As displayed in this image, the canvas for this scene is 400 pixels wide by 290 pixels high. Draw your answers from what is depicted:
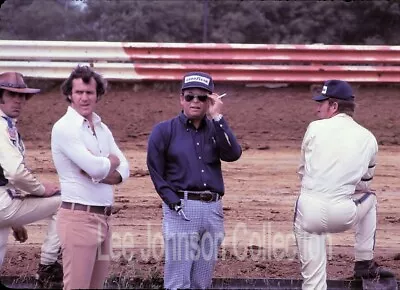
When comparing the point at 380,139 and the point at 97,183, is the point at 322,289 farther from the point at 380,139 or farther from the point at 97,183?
the point at 380,139

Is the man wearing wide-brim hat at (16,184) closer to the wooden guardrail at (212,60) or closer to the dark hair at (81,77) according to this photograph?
the dark hair at (81,77)

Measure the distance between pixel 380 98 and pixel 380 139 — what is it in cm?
163

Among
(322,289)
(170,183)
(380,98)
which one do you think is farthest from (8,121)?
(380,98)

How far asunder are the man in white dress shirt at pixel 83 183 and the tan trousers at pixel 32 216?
128 centimetres

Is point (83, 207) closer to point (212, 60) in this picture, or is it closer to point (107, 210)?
point (107, 210)

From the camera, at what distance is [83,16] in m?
14.3

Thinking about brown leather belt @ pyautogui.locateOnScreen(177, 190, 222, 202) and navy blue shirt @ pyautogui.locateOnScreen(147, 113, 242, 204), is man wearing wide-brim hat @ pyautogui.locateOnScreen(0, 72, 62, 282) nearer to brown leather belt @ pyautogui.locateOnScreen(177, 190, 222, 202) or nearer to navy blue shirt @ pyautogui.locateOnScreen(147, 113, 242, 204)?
navy blue shirt @ pyautogui.locateOnScreen(147, 113, 242, 204)

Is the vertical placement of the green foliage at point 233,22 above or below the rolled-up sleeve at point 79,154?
above

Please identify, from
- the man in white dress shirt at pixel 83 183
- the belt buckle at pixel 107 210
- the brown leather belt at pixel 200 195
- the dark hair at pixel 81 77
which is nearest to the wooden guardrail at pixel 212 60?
the brown leather belt at pixel 200 195

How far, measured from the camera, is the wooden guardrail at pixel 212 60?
41.3ft

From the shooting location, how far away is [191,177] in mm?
5652

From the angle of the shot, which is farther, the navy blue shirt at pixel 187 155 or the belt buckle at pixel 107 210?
the navy blue shirt at pixel 187 155

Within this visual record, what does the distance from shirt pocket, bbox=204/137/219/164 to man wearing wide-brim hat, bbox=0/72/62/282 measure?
150cm

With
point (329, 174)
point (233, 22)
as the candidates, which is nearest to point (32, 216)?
point (329, 174)
